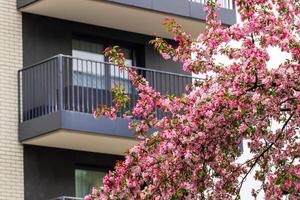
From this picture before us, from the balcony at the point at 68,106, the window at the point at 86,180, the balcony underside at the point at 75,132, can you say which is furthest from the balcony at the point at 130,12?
the window at the point at 86,180

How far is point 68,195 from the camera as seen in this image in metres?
27.0

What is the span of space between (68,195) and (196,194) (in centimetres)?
868

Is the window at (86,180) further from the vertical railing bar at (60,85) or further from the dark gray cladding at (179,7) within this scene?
the dark gray cladding at (179,7)

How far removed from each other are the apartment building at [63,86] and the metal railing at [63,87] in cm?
2

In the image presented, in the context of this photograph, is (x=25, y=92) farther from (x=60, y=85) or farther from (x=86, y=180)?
(x=86, y=180)

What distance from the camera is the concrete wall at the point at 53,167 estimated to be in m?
26.4

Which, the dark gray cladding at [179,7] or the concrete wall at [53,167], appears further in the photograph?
the dark gray cladding at [179,7]

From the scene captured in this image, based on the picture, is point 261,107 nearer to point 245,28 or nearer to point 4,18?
point 245,28

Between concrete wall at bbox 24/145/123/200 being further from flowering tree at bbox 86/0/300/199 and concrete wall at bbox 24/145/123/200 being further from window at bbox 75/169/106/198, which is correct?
flowering tree at bbox 86/0/300/199

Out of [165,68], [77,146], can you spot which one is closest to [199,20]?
[165,68]

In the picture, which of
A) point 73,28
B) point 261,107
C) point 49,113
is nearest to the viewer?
point 261,107

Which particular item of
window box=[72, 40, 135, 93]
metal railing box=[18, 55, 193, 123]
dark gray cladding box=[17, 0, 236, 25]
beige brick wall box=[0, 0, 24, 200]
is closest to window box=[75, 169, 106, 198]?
metal railing box=[18, 55, 193, 123]

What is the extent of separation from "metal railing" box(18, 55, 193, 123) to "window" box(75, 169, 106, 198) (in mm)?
1711

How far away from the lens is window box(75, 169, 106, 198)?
2756cm
